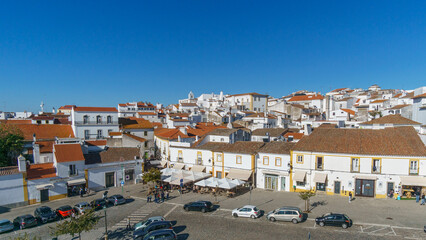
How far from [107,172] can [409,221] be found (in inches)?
1400

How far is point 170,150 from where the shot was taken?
41.8m

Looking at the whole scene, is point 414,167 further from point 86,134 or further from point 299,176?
point 86,134

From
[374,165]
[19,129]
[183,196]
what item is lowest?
[183,196]

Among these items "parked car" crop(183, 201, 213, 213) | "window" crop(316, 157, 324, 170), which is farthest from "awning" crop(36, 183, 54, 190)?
"window" crop(316, 157, 324, 170)

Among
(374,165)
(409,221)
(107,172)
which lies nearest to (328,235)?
(409,221)

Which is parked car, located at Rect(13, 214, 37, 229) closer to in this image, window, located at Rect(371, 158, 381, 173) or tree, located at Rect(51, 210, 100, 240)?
tree, located at Rect(51, 210, 100, 240)

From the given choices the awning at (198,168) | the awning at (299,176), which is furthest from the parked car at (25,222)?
the awning at (299,176)

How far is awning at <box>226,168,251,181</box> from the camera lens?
32.6 m

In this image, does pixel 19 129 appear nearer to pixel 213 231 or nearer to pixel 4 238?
pixel 4 238

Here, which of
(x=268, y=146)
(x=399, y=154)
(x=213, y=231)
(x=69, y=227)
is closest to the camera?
(x=69, y=227)

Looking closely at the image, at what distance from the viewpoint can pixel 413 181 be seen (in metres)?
25.7

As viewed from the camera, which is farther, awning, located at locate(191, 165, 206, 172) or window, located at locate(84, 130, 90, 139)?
window, located at locate(84, 130, 90, 139)

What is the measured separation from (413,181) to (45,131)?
191 feet

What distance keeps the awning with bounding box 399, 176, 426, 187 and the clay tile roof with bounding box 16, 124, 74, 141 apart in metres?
53.8
